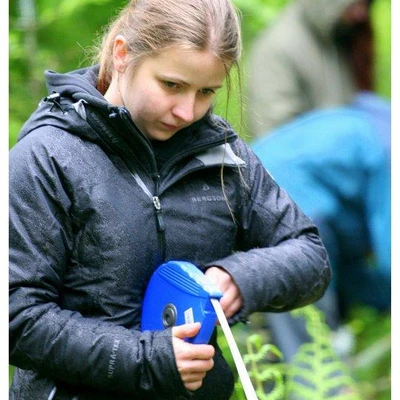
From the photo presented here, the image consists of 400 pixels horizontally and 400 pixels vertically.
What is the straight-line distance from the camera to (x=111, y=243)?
2.77 metres

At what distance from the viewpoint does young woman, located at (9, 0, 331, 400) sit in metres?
2.68

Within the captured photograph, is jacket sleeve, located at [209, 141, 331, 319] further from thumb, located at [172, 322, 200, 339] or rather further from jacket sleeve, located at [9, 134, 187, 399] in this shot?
jacket sleeve, located at [9, 134, 187, 399]

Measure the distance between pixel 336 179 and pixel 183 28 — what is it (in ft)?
12.1

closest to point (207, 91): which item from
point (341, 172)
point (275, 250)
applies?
point (275, 250)

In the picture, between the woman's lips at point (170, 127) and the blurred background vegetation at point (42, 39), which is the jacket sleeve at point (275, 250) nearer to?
the woman's lips at point (170, 127)

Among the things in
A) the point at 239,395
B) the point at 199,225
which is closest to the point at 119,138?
the point at 199,225

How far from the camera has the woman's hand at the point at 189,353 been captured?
267 cm

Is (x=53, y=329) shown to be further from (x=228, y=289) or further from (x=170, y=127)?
(x=170, y=127)

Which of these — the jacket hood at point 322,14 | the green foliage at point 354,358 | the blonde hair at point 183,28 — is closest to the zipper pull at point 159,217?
the blonde hair at point 183,28

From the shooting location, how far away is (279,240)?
3.05 metres

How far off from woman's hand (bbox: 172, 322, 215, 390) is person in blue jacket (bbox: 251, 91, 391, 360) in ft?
11.2

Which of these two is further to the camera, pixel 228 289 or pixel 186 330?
pixel 228 289

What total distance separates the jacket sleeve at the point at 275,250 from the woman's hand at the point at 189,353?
21 cm

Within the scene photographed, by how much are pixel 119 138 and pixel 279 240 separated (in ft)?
1.90
